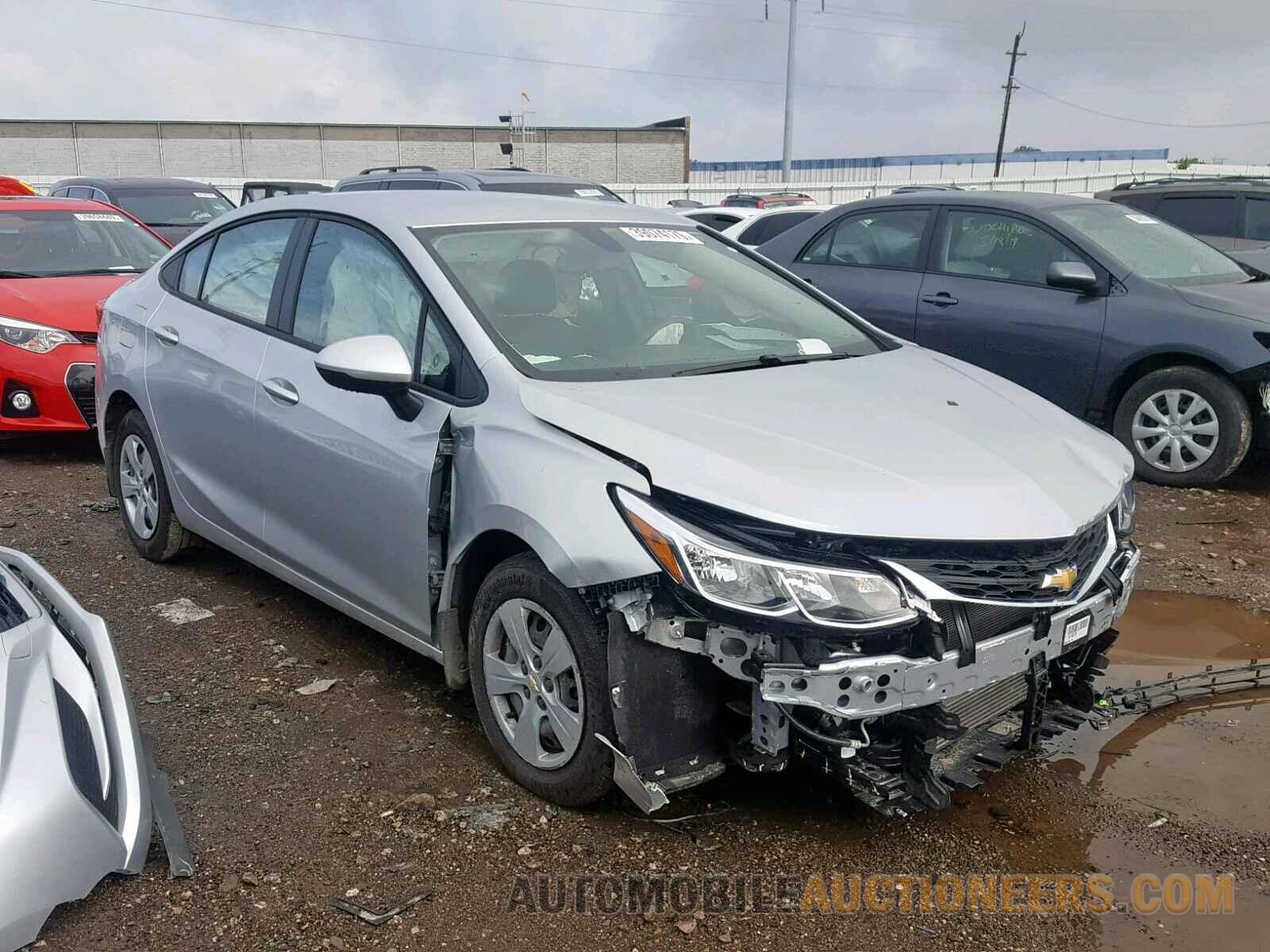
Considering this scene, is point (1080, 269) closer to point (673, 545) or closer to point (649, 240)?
point (649, 240)

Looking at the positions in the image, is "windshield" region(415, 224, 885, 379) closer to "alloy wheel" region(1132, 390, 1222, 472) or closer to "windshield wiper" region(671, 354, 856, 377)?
"windshield wiper" region(671, 354, 856, 377)

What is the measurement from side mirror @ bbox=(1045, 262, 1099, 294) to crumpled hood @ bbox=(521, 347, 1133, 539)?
321cm

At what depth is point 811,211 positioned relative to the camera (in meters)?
12.8

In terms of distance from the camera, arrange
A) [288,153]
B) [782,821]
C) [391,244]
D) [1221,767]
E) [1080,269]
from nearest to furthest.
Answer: [782,821]
[1221,767]
[391,244]
[1080,269]
[288,153]

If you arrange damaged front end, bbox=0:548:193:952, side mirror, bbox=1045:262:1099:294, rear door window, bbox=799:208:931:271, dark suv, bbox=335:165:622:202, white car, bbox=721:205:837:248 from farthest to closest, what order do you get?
white car, bbox=721:205:837:248
dark suv, bbox=335:165:622:202
rear door window, bbox=799:208:931:271
side mirror, bbox=1045:262:1099:294
damaged front end, bbox=0:548:193:952

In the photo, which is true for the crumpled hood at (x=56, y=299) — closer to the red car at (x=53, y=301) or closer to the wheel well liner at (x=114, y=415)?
the red car at (x=53, y=301)

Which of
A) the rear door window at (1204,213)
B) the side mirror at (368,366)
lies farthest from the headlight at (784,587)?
the rear door window at (1204,213)

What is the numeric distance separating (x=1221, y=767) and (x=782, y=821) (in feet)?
4.59

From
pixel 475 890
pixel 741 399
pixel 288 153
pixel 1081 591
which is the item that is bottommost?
pixel 475 890

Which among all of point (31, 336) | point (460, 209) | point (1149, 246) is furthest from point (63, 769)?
point (1149, 246)

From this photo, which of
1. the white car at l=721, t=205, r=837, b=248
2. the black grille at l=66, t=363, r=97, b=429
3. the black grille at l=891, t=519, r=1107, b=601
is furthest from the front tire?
the white car at l=721, t=205, r=837, b=248

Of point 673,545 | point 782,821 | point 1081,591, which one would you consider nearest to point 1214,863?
point 1081,591

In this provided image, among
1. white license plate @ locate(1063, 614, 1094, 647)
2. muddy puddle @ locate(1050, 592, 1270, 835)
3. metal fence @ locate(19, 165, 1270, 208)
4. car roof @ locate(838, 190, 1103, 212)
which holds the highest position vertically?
metal fence @ locate(19, 165, 1270, 208)

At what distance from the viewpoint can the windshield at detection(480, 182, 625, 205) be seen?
11.1 metres
